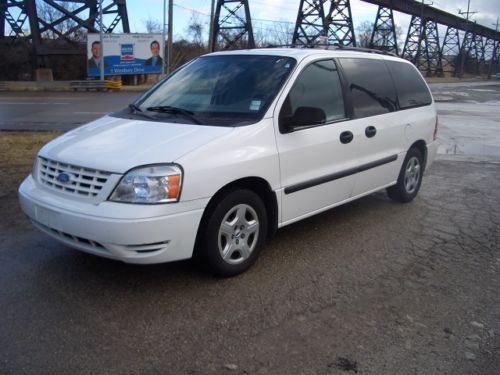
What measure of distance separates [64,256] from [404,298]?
2.79m

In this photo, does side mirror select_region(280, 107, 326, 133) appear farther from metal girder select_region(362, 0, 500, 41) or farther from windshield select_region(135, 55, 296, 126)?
metal girder select_region(362, 0, 500, 41)

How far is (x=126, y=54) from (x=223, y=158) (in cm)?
3217

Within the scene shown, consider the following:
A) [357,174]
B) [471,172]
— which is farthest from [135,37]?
[357,174]

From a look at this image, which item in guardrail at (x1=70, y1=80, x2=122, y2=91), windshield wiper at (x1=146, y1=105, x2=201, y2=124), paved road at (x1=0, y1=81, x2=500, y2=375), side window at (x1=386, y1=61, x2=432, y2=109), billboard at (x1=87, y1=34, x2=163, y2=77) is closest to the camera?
paved road at (x1=0, y1=81, x2=500, y2=375)

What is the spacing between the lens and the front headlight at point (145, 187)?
11.3ft

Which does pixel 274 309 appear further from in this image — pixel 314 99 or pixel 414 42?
pixel 414 42

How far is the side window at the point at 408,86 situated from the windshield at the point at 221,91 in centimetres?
186

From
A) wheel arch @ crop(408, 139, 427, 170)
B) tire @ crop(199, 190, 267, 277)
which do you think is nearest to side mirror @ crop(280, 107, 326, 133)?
tire @ crop(199, 190, 267, 277)

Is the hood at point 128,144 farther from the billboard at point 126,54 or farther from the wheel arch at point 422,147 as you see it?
the billboard at point 126,54

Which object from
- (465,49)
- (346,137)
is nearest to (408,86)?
(346,137)

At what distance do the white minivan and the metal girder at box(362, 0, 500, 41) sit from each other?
4381 centimetres

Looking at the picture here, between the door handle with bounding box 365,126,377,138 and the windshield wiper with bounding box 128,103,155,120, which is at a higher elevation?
the windshield wiper with bounding box 128,103,155,120

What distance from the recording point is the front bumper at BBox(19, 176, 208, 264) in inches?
133

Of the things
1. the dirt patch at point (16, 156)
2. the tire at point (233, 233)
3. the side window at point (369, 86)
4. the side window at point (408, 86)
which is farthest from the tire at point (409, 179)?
the dirt patch at point (16, 156)
